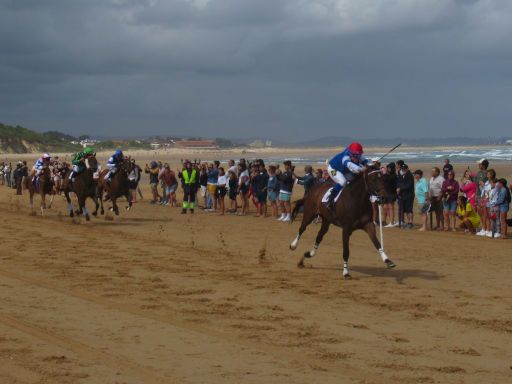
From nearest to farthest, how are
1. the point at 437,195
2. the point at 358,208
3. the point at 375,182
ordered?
1. the point at 375,182
2. the point at 358,208
3. the point at 437,195

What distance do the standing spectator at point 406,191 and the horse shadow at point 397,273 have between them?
7.19m

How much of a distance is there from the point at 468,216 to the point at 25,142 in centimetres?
11011

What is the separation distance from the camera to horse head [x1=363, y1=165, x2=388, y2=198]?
525 inches

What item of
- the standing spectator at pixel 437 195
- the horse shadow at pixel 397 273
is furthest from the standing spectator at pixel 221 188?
the horse shadow at pixel 397 273

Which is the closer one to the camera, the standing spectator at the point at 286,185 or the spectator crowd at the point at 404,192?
the spectator crowd at the point at 404,192

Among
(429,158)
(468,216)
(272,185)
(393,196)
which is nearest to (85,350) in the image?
(393,196)

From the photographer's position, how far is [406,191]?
→ 22.0m

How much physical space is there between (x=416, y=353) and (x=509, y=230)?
1372cm

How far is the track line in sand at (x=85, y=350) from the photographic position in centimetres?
754

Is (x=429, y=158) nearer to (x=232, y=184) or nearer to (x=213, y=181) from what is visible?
(x=213, y=181)

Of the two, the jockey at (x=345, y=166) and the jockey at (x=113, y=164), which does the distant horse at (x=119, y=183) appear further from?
the jockey at (x=345, y=166)

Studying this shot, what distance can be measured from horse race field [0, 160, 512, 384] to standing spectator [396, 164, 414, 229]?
334 centimetres

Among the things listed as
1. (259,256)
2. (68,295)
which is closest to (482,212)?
A: (259,256)

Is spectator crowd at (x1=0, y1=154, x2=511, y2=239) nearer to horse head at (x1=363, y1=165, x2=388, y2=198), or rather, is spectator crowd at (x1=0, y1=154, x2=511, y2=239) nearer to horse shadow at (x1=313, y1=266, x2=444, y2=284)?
horse shadow at (x1=313, y1=266, x2=444, y2=284)
